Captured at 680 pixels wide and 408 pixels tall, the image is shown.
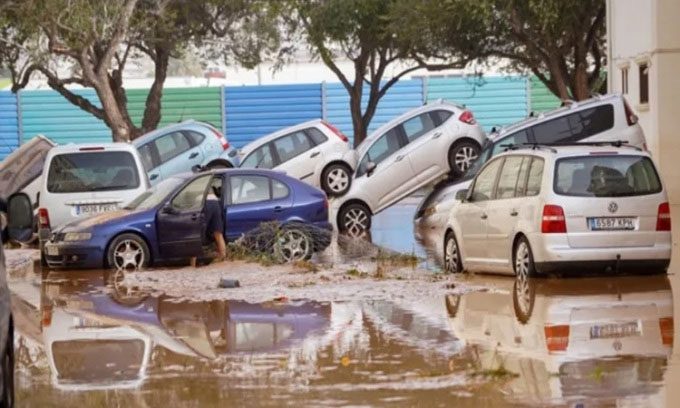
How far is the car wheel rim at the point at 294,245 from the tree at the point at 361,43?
16624 millimetres

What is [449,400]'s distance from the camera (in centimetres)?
990

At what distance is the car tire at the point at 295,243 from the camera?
20.9 metres

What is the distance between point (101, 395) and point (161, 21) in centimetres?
2750

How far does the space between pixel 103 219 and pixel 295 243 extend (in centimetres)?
264

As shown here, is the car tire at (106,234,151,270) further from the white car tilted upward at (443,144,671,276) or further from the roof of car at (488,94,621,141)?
the roof of car at (488,94,621,141)

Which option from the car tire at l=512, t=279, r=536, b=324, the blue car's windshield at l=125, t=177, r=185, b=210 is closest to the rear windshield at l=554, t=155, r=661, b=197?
the car tire at l=512, t=279, r=536, b=324

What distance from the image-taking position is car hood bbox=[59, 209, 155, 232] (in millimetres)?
20948

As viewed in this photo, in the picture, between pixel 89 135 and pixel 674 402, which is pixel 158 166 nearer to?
pixel 89 135

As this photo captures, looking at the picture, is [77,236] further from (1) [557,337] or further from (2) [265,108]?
(2) [265,108]

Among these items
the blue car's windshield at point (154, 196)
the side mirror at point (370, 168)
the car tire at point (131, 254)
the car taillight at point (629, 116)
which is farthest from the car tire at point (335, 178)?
the car tire at point (131, 254)

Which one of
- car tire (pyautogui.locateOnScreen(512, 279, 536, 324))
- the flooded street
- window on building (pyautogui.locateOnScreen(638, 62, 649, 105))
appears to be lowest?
the flooded street

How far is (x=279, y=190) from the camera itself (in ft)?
71.2

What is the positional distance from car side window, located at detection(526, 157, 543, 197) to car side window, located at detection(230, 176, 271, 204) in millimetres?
5243

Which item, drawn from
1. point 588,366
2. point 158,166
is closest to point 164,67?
point 158,166
